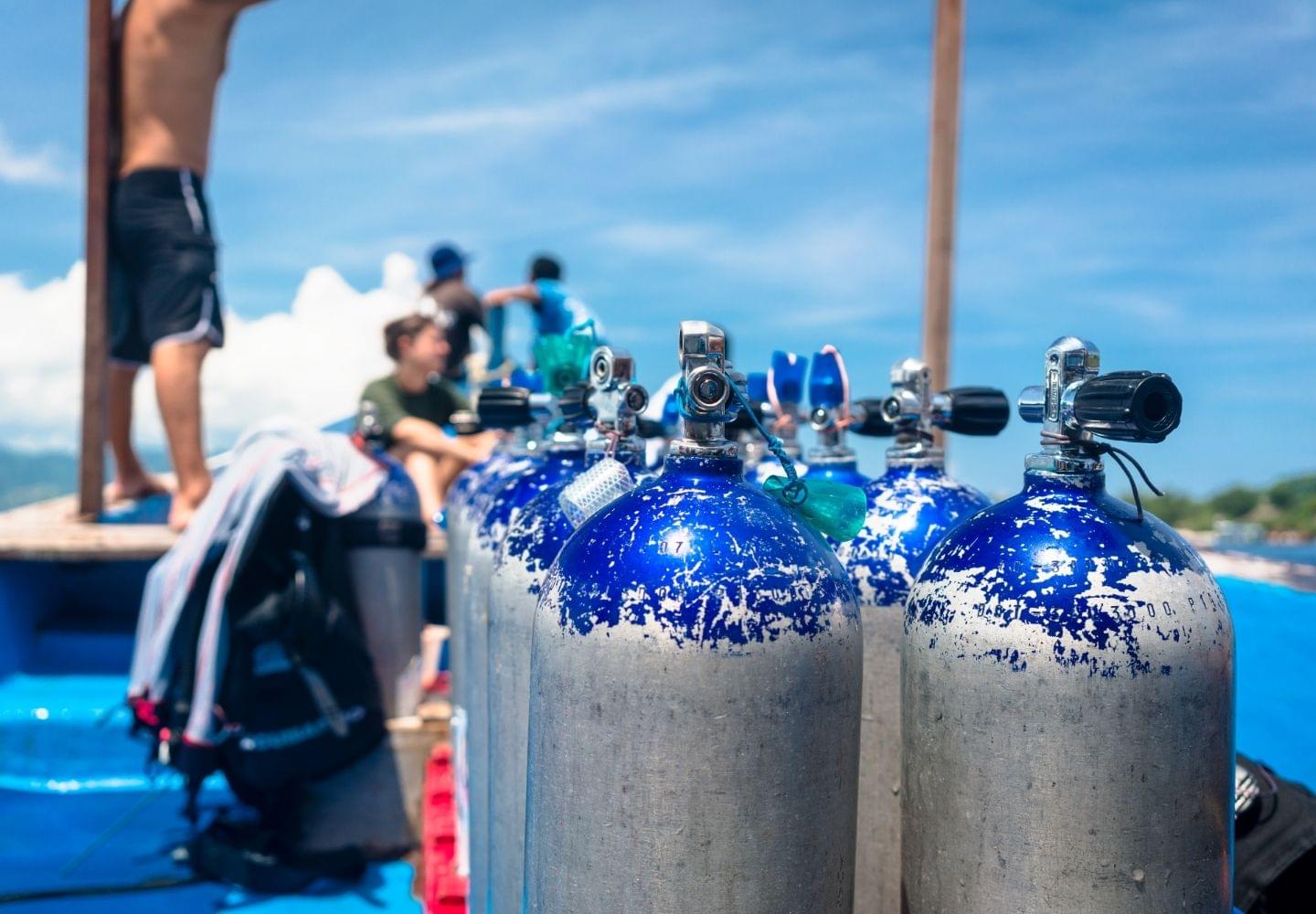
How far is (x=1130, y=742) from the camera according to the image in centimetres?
121

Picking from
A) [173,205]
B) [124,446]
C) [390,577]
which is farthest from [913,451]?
[124,446]

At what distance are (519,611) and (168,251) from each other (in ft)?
12.2

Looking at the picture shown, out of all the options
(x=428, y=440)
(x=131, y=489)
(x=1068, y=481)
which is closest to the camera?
(x=1068, y=481)

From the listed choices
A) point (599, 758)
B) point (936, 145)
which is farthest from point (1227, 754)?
point (936, 145)

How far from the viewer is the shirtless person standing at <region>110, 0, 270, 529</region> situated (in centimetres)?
462

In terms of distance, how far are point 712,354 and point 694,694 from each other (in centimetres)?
41

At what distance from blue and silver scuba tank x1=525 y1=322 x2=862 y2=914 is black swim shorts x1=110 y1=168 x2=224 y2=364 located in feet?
12.7

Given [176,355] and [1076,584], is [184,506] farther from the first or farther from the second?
[1076,584]

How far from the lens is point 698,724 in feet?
3.87

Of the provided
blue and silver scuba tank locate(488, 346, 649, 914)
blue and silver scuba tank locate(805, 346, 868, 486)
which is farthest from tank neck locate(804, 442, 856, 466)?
blue and silver scuba tank locate(488, 346, 649, 914)

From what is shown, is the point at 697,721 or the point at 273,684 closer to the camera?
the point at 697,721

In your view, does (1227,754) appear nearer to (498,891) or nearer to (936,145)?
(498,891)

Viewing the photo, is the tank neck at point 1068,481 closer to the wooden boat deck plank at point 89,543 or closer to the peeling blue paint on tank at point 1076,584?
the peeling blue paint on tank at point 1076,584

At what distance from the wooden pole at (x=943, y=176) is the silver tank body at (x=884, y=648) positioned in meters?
2.57
